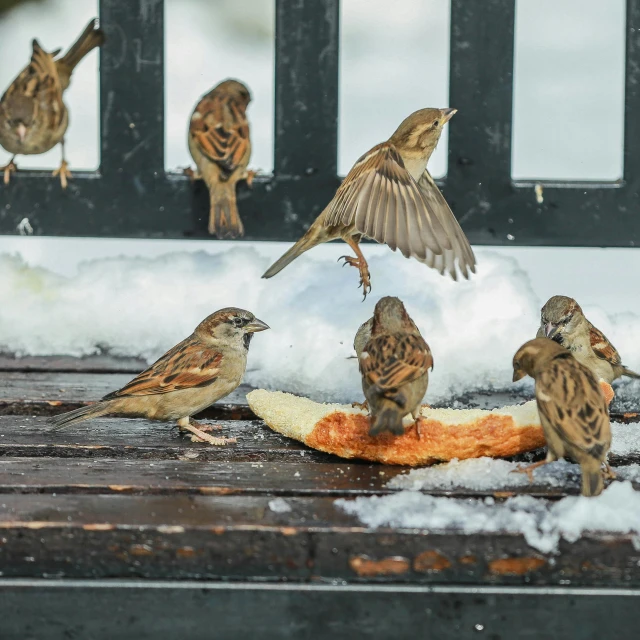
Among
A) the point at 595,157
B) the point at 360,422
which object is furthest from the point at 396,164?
the point at 595,157

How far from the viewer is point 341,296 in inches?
185

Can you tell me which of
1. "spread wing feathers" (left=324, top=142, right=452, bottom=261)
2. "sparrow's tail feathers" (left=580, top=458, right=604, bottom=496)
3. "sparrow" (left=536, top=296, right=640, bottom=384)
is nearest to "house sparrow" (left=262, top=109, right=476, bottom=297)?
"spread wing feathers" (left=324, top=142, right=452, bottom=261)

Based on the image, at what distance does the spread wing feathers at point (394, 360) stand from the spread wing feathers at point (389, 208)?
0.25 metres

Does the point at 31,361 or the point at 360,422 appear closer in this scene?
the point at 360,422

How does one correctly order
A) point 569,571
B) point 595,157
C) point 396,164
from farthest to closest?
point 595,157 < point 396,164 < point 569,571

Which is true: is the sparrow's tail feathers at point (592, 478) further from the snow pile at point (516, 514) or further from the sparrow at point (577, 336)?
the sparrow at point (577, 336)

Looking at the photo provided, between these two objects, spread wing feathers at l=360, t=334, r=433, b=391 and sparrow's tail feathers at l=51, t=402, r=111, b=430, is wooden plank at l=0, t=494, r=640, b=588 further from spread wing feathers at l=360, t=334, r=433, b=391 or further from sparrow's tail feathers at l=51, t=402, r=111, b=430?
sparrow's tail feathers at l=51, t=402, r=111, b=430

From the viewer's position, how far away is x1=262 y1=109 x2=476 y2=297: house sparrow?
10.8ft

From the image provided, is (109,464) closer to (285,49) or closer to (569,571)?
(569,571)

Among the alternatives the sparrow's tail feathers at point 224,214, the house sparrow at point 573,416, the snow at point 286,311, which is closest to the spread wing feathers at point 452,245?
the house sparrow at point 573,416

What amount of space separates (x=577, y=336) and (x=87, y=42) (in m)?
2.58

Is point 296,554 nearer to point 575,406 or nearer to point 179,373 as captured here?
point 575,406

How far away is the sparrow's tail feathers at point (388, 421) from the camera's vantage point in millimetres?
2809

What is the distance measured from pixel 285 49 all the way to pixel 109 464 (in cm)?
256
